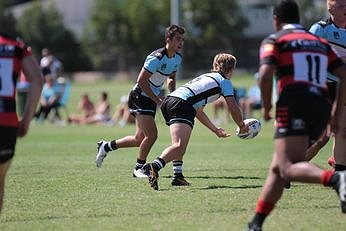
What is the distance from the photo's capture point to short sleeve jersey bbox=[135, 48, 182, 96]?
10.6 metres

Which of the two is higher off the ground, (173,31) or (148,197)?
(173,31)

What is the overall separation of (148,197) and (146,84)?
203 cm

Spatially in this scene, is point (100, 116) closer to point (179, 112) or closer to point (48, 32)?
point (179, 112)

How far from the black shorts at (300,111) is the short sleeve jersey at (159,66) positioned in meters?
3.98

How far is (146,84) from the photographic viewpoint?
34.9 feet

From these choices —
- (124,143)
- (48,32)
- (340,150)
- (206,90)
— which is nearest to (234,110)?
(206,90)

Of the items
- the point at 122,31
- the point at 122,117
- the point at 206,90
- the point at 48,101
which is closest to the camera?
the point at 206,90

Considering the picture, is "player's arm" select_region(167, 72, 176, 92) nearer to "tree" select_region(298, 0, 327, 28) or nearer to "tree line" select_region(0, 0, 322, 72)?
"tree line" select_region(0, 0, 322, 72)

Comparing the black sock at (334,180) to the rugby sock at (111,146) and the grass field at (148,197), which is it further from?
the rugby sock at (111,146)

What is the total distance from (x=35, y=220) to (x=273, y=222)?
227 centimetres

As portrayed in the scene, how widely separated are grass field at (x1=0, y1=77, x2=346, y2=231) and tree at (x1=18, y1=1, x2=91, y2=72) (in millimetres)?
69893

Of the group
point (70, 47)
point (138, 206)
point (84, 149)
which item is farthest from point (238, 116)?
point (70, 47)

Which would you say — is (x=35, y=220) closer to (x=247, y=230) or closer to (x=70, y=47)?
(x=247, y=230)

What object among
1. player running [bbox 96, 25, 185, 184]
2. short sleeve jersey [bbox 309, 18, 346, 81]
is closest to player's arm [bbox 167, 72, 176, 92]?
player running [bbox 96, 25, 185, 184]
